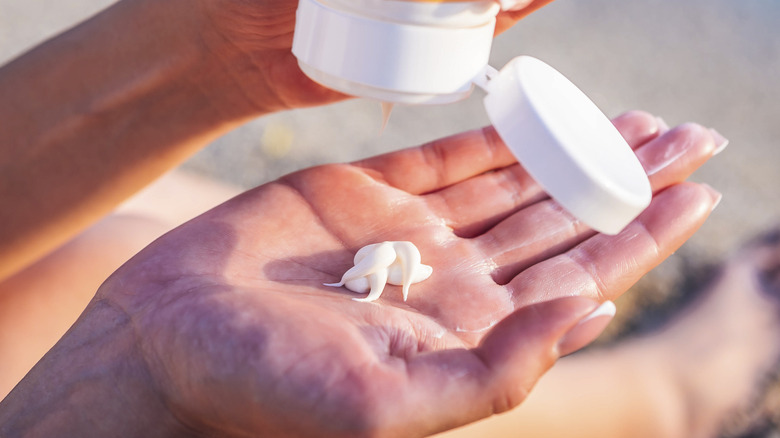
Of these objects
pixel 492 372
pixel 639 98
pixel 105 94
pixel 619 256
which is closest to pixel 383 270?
pixel 492 372

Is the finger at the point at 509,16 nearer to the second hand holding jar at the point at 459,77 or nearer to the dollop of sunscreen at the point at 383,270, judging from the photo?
the second hand holding jar at the point at 459,77

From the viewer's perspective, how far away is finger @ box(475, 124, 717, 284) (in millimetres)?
1078

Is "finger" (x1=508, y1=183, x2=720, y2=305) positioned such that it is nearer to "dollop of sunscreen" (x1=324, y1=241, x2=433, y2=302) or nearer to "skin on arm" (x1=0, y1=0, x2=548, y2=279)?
"dollop of sunscreen" (x1=324, y1=241, x2=433, y2=302)

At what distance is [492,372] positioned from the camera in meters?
0.73

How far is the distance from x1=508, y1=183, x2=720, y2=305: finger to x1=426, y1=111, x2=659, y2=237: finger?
6.7 inches

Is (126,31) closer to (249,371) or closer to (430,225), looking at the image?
(430,225)

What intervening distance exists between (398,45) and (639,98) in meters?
1.59

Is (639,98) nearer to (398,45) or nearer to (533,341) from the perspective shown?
(398,45)

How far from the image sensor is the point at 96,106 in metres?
1.34

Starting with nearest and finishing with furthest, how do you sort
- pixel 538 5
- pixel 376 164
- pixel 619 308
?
pixel 538 5 < pixel 376 164 < pixel 619 308

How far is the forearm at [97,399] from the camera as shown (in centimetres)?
84

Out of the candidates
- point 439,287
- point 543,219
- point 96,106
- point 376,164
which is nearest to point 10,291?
point 96,106

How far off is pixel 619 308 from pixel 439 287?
91cm

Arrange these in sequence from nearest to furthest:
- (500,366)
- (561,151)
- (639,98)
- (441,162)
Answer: (500,366) → (561,151) → (441,162) → (639,98)
